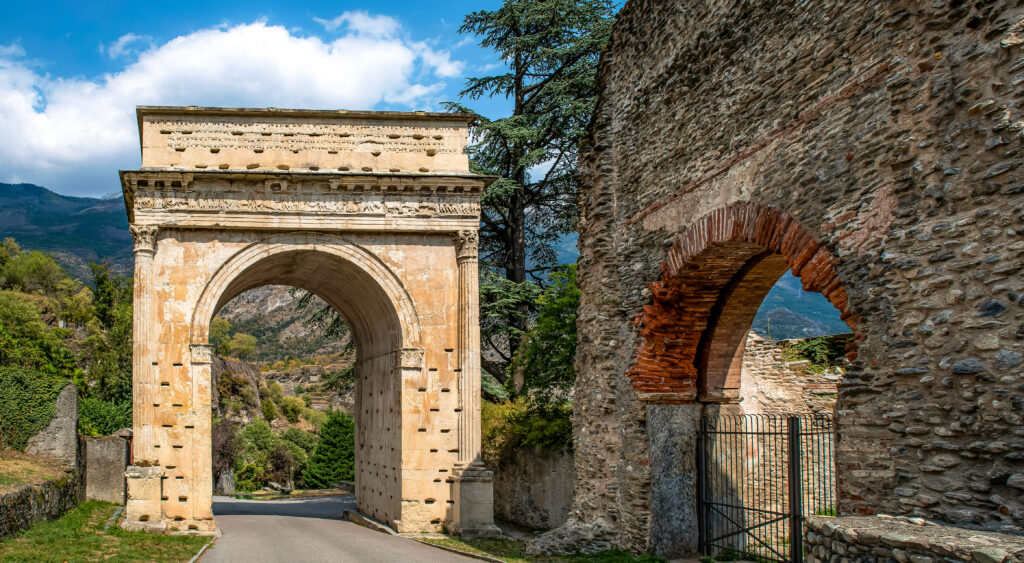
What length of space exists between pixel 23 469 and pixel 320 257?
671cm

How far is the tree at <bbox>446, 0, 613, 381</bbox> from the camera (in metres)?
24.9

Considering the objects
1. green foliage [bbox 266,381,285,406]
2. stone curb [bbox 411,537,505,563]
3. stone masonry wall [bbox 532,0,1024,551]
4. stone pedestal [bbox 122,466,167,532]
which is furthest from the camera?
green foliage [bbox 266,381,285,406]

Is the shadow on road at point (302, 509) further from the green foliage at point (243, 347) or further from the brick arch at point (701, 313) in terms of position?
the green foliage at point (243, 347)

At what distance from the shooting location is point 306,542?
50.0 ft

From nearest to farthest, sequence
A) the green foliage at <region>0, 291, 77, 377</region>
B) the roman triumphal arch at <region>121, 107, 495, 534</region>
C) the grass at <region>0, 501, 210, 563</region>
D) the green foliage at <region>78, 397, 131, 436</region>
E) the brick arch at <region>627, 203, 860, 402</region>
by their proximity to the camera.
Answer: the brick arch at <region>627, 203, 860, 402</region>
the grass at <region>0, 501, 210, 563</region>
the roman triumphal arch at <region>121, 107, 495, 534</region>
the green foliage at <region>0, 291, 77, 377</region>
the green foliage at <region>78, 397, 131, 436</region>

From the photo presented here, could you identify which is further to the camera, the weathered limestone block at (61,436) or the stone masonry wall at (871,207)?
the weathered limestone block at (61,436)

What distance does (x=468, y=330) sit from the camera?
1802 cm

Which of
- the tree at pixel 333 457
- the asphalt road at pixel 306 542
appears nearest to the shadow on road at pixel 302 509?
the asphalt road at pixel 306 542

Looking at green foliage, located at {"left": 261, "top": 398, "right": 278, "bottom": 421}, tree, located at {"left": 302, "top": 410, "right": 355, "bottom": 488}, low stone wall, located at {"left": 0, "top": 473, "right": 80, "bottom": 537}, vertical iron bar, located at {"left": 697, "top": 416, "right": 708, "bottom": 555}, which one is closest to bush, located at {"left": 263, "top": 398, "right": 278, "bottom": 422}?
green foliage, located at {"left": 261, "top": 398, "right": 278, "bottom": 421}

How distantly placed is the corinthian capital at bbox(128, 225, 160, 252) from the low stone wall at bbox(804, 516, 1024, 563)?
46.8 feet

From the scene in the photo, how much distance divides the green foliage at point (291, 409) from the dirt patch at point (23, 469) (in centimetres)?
4811

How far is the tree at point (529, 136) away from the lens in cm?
2486

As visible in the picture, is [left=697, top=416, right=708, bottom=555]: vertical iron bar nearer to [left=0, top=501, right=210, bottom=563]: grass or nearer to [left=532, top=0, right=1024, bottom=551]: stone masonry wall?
[left=532, top=0, right=1024, bottom=551]: stone masonry wall

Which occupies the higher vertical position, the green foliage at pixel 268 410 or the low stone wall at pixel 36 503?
the low stone wall at pixel 36 503
